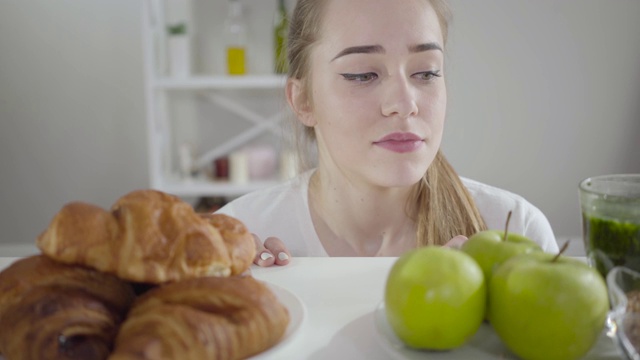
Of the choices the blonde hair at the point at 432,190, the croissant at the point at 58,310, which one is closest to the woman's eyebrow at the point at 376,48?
the blonde hair at the point at 432,190

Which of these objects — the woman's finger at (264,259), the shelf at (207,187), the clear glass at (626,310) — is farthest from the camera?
the shelf at (207,187)

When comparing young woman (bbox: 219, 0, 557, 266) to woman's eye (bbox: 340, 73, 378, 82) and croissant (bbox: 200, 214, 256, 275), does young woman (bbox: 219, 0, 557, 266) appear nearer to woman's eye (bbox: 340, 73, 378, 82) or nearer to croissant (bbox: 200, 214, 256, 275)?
woman's eye (bbox: 340, 73, 378, 82)

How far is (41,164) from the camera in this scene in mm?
2627

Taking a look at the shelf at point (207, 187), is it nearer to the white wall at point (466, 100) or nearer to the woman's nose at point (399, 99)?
the white wall at point (466, 100)

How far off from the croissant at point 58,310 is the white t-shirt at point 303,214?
728 millimetres

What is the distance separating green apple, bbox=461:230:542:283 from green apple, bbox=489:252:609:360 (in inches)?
1.8

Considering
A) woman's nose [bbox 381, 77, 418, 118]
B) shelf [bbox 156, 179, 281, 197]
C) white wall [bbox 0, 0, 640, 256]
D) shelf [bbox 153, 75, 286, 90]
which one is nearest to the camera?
woman's nose [bbox 381, 77, 418, 118]

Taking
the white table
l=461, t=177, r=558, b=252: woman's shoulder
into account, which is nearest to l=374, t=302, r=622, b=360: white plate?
the white table

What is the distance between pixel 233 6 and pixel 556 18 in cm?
144

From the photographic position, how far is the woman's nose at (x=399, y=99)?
0.86 m

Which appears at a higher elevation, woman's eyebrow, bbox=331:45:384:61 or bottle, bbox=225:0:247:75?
bottle, bbox=225:0:247:75

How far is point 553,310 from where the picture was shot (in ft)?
1.34

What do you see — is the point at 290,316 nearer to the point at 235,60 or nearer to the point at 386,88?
the point at 386,88

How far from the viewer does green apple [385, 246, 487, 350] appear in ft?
1.38
